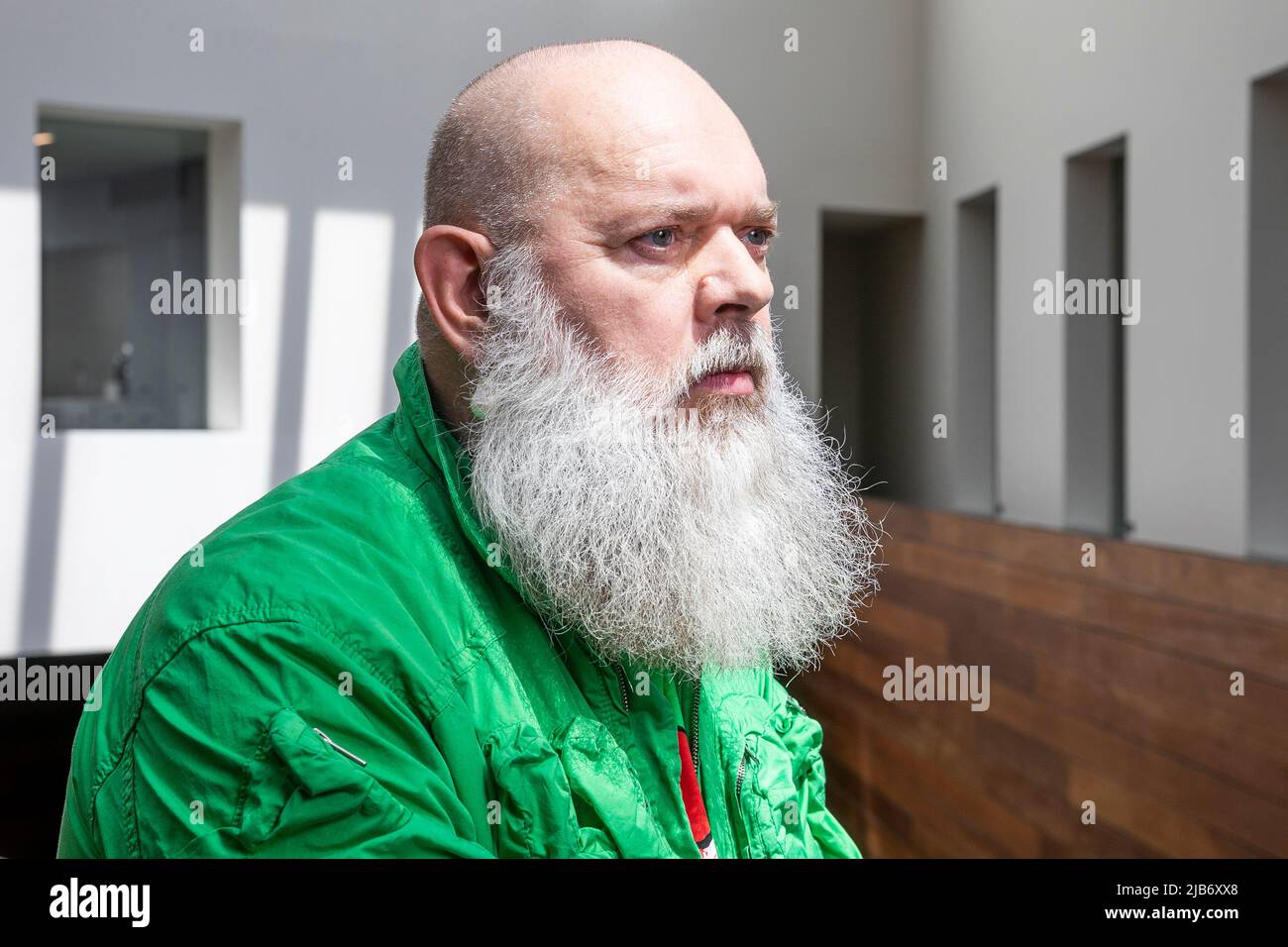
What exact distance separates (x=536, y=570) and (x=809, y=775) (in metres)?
0.36

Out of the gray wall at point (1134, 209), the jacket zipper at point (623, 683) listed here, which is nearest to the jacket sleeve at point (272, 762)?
the jacket zipper at point (623, 683)

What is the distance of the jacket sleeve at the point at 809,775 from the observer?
0.95m

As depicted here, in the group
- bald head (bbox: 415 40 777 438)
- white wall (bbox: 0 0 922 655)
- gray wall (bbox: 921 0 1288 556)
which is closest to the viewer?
bald head (bbox: 415 40 777 438)

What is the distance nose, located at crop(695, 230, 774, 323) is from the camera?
808 mm

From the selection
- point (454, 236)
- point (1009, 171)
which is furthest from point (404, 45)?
point (1009, 171)

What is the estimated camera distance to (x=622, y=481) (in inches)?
34.9

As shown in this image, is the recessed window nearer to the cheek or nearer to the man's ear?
the man's ear

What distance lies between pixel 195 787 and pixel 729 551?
49 centimetres

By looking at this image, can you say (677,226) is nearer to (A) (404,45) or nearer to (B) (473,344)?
(B) (473,344)

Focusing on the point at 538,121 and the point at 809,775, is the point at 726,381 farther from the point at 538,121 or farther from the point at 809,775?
the point at 809,775

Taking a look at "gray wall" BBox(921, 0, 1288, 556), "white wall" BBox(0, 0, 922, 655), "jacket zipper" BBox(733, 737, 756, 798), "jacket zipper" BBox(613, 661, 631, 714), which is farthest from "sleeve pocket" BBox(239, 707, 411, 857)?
"gray wall" BBox(921, 0, 1288, 556)

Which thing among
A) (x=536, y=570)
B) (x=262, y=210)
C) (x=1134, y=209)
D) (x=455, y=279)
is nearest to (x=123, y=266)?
(x=262, y=210)

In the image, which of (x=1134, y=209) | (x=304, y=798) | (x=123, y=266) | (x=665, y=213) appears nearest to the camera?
(x=304, y=798)

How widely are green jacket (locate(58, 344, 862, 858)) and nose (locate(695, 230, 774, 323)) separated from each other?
0.23 meters
